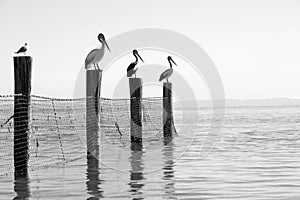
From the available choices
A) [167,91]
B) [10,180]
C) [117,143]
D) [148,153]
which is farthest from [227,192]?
[167,91]

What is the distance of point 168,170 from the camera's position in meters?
12.6

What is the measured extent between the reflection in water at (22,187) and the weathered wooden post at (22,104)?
37 centimetres

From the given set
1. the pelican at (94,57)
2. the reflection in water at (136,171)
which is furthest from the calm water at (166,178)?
the pelican at (94,57)

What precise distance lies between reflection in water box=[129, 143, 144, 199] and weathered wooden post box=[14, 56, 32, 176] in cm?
222

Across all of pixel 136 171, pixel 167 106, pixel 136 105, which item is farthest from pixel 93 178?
pixel 167 106

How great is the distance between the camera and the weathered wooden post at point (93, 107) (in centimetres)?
1396

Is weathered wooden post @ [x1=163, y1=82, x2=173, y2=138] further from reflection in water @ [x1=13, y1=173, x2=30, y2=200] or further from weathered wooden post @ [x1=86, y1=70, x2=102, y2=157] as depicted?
reflection in water @ [x1=13, y1=173, x2=30, y2=200]

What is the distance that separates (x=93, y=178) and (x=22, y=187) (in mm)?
1564

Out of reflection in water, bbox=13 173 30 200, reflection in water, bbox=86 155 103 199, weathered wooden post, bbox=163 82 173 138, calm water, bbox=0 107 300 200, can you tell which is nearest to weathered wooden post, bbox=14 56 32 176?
reflection in water, bbox=13 173 30 200

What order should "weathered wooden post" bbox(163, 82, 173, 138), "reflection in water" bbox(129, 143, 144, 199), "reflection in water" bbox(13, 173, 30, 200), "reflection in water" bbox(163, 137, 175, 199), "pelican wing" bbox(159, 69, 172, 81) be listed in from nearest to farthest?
1. "reflection in water" bbox(13, 173, 30, 200)
2. "reflection in water" bbox(129, 143, 144, 199)
3. "reflection in water" bbox(163, 137, 175, 199)
4. "weathered wooden post" bbox(163, 82, 173, 138)
5. "pelican wing" bbox(159, 69, 172, 81)

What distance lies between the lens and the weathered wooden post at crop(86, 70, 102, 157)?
14.0 metres

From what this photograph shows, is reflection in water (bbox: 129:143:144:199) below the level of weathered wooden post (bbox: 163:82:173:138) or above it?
below

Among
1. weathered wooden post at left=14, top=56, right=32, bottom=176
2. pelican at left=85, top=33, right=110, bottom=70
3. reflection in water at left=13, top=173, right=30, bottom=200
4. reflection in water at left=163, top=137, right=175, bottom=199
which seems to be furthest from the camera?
pelican at left=85, top=33, right=110, bottom=70

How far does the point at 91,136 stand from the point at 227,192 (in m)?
5.20
